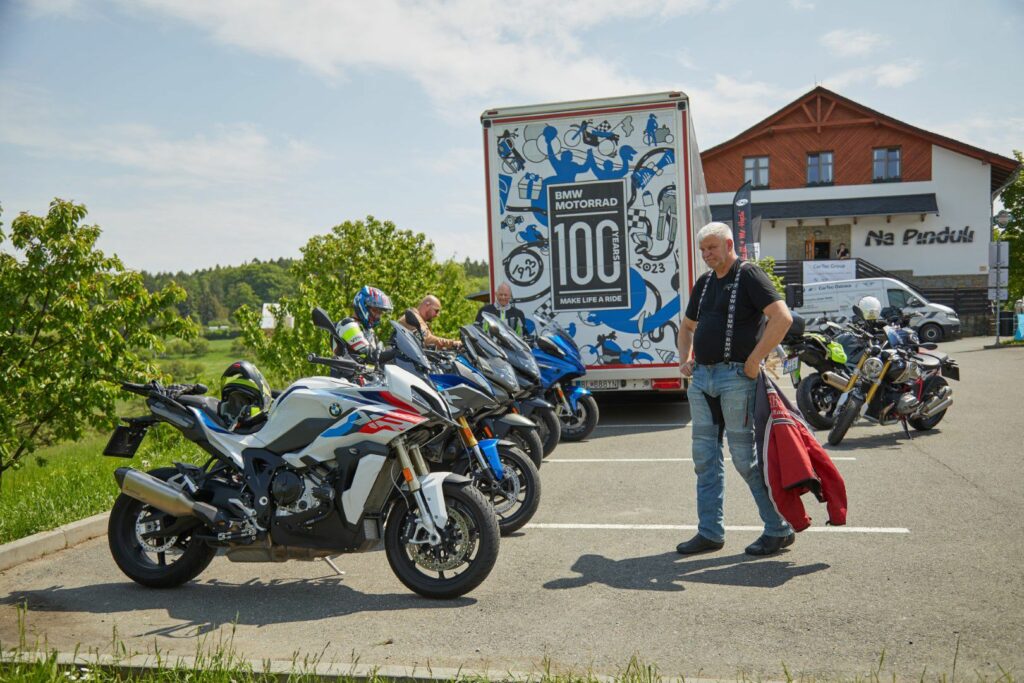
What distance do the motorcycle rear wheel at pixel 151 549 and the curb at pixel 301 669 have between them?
1165 mm

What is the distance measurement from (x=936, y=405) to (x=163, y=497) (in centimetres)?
811

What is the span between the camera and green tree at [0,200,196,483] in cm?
913

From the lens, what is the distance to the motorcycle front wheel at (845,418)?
29.6 ft

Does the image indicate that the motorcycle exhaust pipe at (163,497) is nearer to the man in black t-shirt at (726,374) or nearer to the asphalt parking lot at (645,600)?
the asphalt parking lot at (645,600)

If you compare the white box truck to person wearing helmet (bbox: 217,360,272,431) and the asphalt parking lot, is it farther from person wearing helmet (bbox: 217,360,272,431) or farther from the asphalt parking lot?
person wearing helmet (bbox: 217,360,272,431)

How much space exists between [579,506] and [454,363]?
4.90 ft

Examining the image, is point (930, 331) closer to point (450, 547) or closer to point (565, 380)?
point (565, 380)

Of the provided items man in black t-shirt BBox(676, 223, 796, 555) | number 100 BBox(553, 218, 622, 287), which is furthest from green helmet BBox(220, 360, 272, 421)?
number 100 BBox(553, 218, 622, 287)

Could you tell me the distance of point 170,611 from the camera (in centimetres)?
477

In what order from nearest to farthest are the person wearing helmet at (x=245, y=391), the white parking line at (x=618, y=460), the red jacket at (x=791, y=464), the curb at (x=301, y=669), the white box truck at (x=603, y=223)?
the curb at (x=301, y=669) → the red jacket at (x=791, y=464) → the person wearing helmet at (x=245, y=391) → the white parking line at (x=618, y=460) → the white box truck at (x=603, y=223)

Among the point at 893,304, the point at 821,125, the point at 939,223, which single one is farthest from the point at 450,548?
the point at 821,125

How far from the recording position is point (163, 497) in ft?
16.3

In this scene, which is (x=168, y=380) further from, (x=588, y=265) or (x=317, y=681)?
(x=317, y=681)

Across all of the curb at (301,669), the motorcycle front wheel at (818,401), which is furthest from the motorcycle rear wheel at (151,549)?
the motorcycle front wheel at (818,401)
